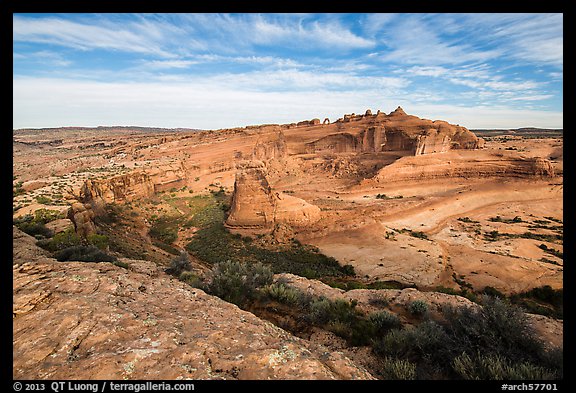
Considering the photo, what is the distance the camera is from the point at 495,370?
3.35 metres

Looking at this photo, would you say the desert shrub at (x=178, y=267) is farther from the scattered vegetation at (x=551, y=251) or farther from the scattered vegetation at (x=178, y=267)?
the scattered vegetation at (x=551, y=251)

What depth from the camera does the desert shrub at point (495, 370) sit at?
10.8ft

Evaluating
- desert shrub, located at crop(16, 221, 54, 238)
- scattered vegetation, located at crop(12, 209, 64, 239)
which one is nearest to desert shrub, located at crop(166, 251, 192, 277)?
scattered vegetation, located at crop(12, 209, 64, 239)

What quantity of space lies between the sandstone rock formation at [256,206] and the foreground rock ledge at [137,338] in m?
15.7

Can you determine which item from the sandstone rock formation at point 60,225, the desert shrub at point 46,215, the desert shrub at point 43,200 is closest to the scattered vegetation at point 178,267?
the sandstone rock formation at point 60,225

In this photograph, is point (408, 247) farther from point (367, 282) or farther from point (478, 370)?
point (478, 370)

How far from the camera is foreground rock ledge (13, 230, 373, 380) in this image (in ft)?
7.66

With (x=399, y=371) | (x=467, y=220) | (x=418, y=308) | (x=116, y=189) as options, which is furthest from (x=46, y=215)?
(x=467, y=220)

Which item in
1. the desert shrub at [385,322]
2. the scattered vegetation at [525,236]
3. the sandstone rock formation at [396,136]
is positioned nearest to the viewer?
the desert shrub at [385,322]

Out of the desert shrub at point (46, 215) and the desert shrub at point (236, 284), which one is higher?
the desert shrub at point (46, 215)

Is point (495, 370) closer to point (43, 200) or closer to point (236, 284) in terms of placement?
point (236, 284)
